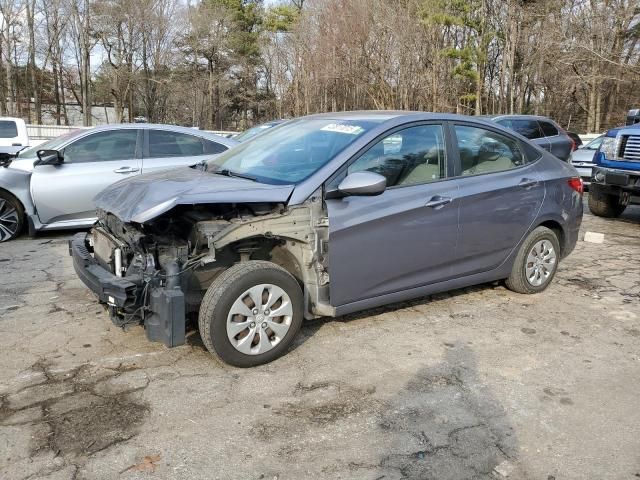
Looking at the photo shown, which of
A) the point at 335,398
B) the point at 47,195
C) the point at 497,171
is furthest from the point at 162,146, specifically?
the point at 335,398

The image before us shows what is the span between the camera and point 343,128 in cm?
434

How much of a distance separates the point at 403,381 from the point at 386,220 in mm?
1137

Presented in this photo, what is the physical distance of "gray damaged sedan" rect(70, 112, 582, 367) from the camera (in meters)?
3.55

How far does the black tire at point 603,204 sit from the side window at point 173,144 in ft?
21.9

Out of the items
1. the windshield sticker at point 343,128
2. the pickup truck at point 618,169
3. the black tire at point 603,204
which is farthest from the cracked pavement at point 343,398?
the black tire at point 603,204

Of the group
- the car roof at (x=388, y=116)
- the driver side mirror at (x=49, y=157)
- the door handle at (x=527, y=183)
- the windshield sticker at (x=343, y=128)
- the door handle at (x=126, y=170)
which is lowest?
the door handle at (x=126, y=170)

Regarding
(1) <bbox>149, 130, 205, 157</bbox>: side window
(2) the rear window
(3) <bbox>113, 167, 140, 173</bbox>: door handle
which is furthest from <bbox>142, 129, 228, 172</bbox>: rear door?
(2) the rear window

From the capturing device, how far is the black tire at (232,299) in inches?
137

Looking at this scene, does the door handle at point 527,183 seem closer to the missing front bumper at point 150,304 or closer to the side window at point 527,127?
the missing front bumper at point 150,304

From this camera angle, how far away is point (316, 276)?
3908mm

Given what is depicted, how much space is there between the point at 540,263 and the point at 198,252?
3.31 metres

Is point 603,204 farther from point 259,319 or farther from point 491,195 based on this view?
point 259,319

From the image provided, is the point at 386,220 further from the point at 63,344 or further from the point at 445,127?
the point at 63,344

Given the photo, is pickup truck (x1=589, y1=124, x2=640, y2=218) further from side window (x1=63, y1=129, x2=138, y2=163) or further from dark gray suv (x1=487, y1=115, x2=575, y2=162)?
side window (x1=63, y1=129, x2=138, y2=163)
